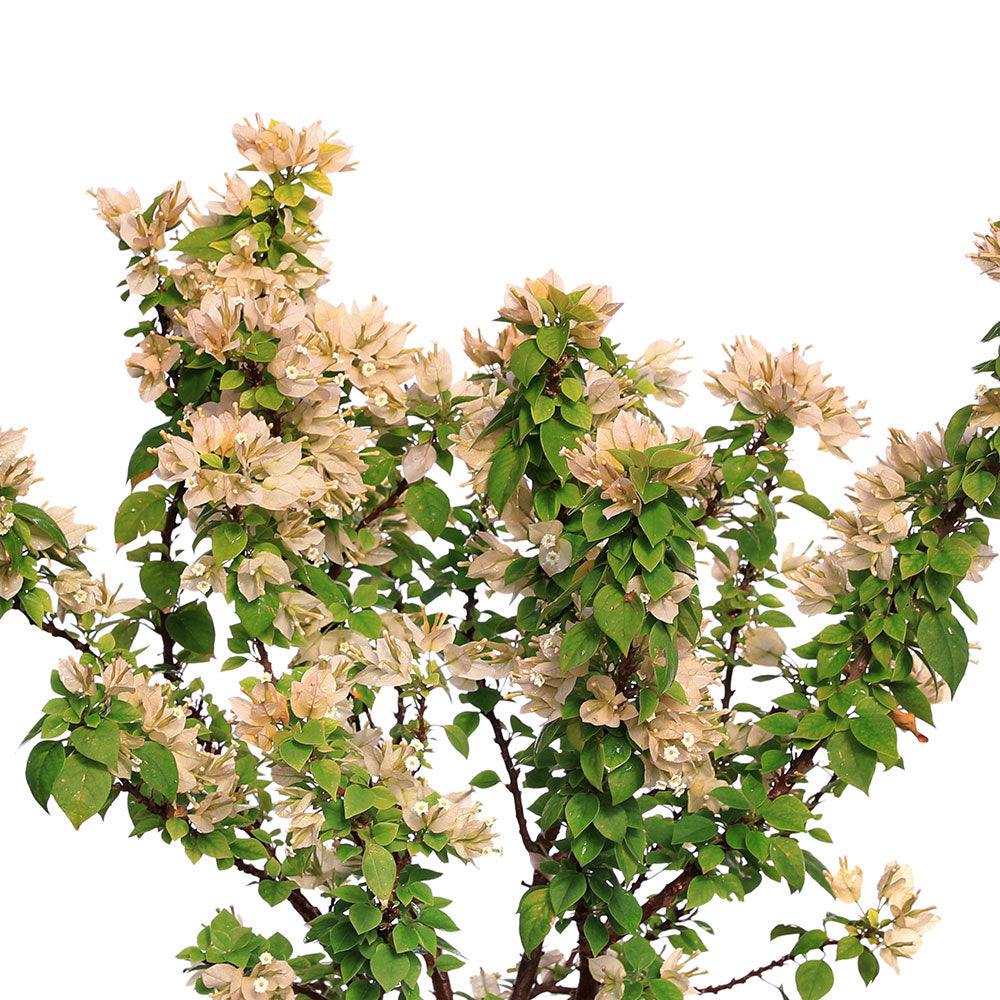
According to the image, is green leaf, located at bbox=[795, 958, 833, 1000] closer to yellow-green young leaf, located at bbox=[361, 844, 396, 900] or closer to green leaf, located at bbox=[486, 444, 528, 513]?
yellow-green young leaf, located at bbox=[361, 844, 396, 900]

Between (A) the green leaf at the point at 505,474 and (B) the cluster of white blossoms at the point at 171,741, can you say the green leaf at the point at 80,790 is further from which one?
(A) the green leaf at the point at 505,474

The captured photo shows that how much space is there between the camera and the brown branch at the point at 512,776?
265 cm

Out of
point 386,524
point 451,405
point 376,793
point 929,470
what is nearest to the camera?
point 376,793

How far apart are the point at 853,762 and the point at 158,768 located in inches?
40.7

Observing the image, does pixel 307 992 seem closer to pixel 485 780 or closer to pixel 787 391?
pixel 485 780

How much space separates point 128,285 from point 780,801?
4.34 ft

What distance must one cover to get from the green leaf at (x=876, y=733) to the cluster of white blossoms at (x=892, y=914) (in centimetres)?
33

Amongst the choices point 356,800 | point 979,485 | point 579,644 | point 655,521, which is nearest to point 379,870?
point 356,800

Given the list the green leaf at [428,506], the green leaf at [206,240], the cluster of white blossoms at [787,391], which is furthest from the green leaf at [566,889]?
the green leaf at [206,240]

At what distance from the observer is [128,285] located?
2.45 meters

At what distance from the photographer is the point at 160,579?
245 centimetres

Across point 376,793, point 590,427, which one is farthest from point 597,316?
point 376,793

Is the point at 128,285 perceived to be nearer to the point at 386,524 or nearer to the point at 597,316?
the point at 386,524

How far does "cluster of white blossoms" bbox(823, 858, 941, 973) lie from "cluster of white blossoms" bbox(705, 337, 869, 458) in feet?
2.36
